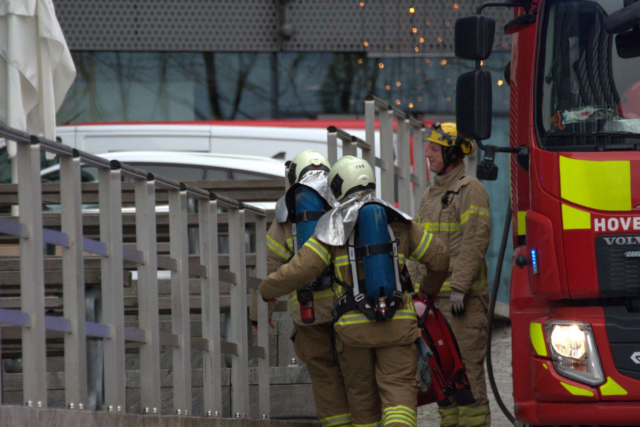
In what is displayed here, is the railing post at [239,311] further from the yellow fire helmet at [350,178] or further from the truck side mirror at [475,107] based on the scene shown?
the truck side mirror at [475,107]

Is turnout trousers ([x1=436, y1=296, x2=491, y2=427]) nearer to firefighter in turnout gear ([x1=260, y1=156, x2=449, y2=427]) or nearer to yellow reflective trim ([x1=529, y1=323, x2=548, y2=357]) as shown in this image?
firefighter in turnout gear ([x1=260, y1=156, x2=449, y2=427])

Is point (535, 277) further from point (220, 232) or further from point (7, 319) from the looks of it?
point (220, 232)

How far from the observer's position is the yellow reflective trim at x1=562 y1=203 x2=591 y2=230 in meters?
5.34

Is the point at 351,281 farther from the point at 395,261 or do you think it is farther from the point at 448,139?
the point at 448,139

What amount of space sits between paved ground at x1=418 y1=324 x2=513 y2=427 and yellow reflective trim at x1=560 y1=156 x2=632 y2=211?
3497 millimetres

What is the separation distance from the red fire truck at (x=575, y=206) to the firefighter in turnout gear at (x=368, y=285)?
577 millimetres

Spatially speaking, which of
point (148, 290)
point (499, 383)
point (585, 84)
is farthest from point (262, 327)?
point (499, 383)

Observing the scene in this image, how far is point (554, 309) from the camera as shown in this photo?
215 inches

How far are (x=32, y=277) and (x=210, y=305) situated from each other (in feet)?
6.87

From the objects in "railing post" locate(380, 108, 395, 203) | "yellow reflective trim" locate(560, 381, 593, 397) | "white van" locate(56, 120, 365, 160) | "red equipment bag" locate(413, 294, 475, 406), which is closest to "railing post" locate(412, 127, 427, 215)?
"railing post" locate(380, 108, 395, 203)

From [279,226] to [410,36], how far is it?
9.92m

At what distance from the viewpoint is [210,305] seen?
657 cm

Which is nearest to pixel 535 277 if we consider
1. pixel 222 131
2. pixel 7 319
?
pixel 7 319

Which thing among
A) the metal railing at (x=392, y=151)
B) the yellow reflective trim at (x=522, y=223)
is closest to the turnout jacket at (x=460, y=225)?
the metal railing at (x=392, y=151)
